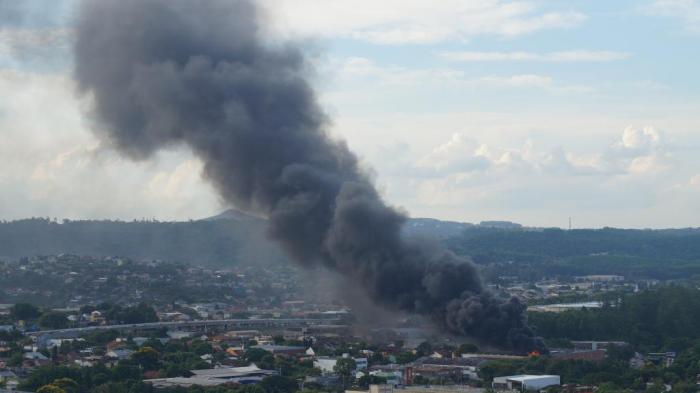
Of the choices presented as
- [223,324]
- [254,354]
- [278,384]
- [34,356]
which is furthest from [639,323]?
[34,356]

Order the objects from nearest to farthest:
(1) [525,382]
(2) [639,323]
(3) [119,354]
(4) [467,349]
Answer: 1. (1) [525,382]
2. (4) [467,349]
3. (3) [119,354]
4. (2) [639,323]

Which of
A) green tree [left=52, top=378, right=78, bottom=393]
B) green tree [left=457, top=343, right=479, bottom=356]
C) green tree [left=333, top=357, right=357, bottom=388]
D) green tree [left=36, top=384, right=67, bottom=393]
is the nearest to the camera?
green tree [left=36, top=384, right=67, bottom=393]

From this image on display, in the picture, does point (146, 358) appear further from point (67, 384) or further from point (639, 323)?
point (639, 323)

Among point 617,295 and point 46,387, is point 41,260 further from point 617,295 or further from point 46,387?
point 46,387

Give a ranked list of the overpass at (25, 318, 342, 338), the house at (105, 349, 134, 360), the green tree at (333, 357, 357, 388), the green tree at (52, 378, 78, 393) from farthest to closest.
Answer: the overpass at (25, 318, 342, 338), the house at (105, 349, 134, 360), the green tree at (333, 357, 357, 388), the green tree at (52, 378, 78, 393)

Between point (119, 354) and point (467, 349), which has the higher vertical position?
point (467, 349)

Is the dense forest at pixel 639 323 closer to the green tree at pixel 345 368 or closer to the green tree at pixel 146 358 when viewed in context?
the green tree at pixel 345 368

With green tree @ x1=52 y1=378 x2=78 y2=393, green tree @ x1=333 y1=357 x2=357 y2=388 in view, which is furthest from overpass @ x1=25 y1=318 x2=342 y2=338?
green tree @ x1=52 y1=378 x2=78 y2=393

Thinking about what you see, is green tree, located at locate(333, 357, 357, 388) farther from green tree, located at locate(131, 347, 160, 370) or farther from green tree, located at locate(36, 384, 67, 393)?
green tree, located at locate(36, 384, 67, 393)

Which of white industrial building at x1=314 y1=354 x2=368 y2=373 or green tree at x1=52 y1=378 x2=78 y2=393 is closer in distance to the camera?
green tree at x1=52 y1=378 x2=78 y2=393
